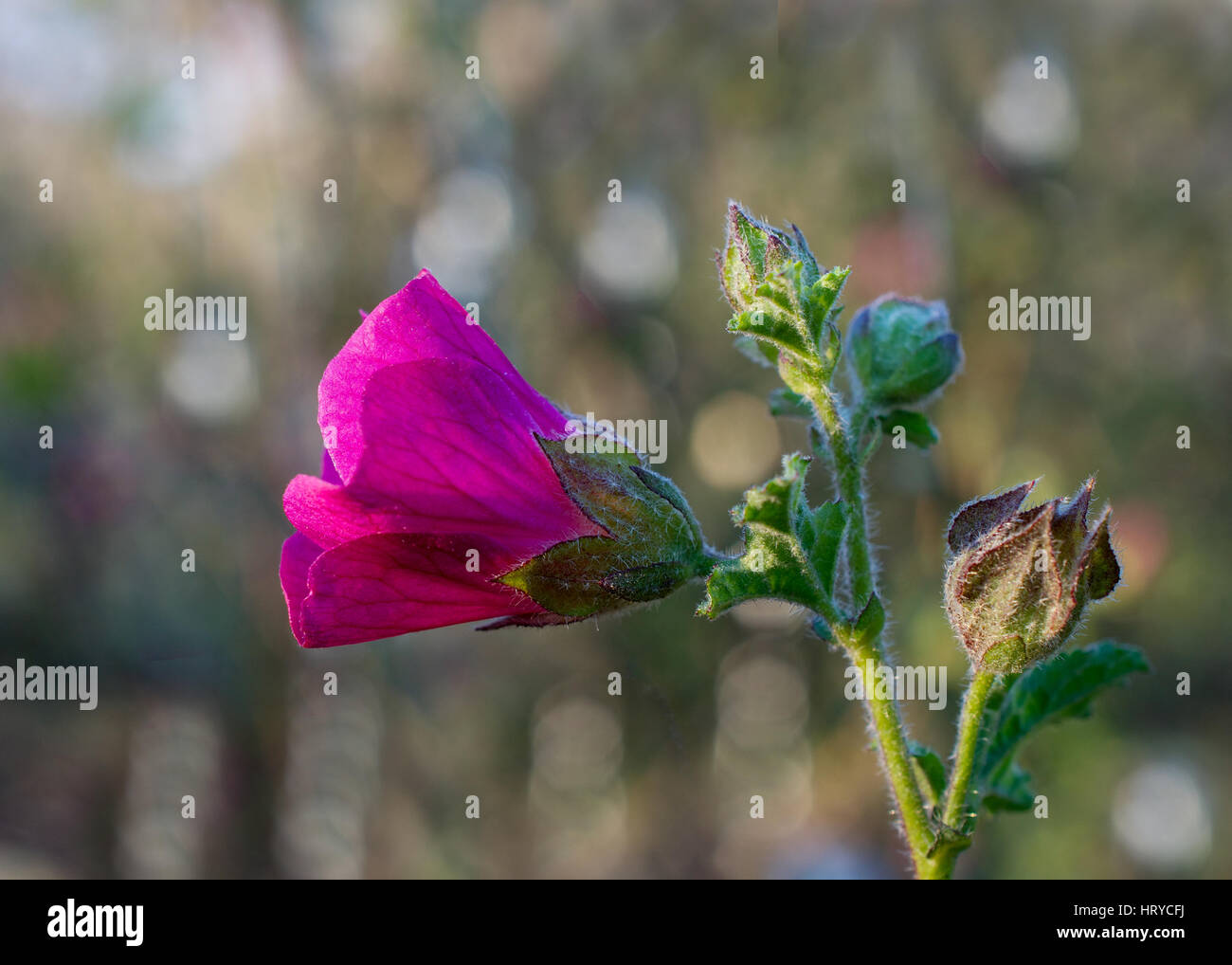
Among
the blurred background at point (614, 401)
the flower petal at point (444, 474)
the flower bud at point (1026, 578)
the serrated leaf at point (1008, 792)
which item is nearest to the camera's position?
the flower bud at point (1026, 578)

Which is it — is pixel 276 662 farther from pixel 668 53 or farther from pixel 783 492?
pixel 783 492

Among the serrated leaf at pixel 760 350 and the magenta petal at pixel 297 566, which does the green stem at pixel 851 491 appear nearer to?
the serrated leaf at pixel 760 350

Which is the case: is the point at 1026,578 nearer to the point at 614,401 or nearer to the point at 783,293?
the point at 783,293

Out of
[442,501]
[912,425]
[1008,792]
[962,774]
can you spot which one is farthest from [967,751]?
[442,501]

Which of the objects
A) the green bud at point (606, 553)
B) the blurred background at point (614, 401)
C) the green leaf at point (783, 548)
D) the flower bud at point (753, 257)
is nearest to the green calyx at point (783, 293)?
the flower bud at point (753, 257)
